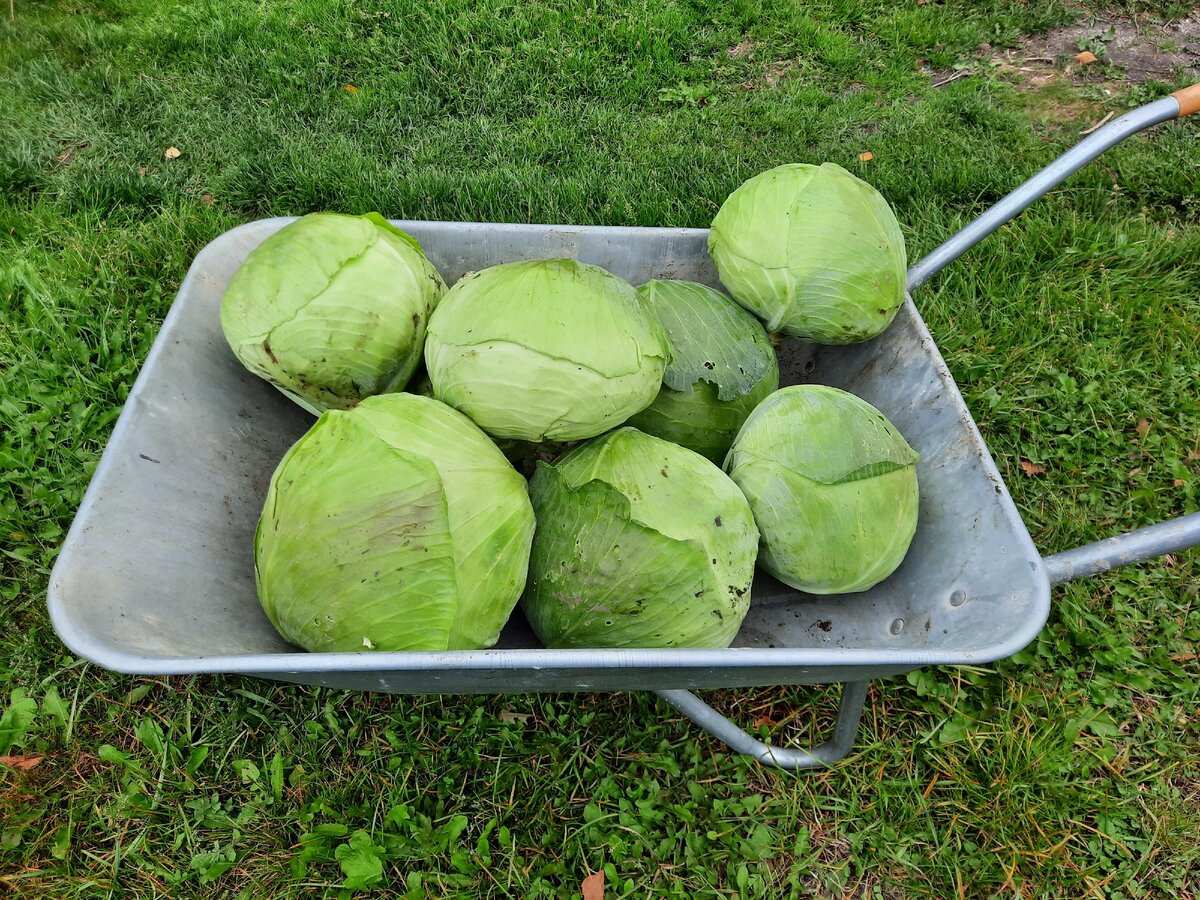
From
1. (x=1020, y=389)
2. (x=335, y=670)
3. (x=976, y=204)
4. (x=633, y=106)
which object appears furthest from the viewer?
(x=633, y=106)

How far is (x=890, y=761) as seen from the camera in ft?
7.63

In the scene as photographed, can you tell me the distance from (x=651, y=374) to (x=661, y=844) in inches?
51.8

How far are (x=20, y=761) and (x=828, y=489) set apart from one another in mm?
2363

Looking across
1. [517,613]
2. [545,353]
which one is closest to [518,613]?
[517,613]

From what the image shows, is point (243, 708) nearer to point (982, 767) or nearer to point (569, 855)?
point (569, 855)

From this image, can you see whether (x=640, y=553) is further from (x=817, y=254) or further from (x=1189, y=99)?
(x=1189, y=99)

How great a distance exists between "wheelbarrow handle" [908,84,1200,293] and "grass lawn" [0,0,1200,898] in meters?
1.05

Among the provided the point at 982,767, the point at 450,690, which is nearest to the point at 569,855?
the point at 450,690

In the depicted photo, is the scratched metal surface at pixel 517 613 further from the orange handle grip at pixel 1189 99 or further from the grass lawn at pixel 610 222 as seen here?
the orange handle grip at pixel 1189 99

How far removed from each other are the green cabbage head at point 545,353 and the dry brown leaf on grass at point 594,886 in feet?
3.98

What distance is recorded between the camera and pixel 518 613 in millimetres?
2047

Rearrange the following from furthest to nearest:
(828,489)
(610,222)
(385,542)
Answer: (610,222) → (828,489) → (385,542)

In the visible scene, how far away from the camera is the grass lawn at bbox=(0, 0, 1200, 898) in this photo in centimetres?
213

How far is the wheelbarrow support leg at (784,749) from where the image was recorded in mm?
1987
